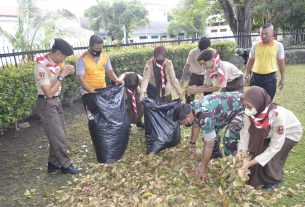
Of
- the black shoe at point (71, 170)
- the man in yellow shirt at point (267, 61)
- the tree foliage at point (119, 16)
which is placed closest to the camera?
the black shoe at point (71, 170)

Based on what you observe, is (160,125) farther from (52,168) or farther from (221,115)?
(52,168)

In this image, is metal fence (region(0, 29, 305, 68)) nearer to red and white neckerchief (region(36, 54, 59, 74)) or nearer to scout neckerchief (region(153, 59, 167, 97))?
red and white neckerchief (region(36, 54, 59, 74))

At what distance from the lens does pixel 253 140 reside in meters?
3.23

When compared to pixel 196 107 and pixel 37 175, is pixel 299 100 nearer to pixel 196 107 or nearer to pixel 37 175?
pixel 196 107

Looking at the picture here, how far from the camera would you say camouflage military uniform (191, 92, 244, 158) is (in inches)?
126

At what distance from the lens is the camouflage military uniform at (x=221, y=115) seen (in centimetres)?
319

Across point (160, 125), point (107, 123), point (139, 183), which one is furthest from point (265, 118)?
point (107, 123)

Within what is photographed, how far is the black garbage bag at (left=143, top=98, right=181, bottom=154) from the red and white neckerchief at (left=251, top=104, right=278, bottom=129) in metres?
1.18

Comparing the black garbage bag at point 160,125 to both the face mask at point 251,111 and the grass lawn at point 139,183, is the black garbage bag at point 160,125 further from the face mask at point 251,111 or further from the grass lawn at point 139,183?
the face mask at point 251,111

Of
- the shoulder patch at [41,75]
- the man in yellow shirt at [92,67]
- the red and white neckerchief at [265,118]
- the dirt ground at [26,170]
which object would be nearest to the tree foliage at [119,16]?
the dirt ground at [26,170]

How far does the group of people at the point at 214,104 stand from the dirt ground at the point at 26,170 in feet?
0.80

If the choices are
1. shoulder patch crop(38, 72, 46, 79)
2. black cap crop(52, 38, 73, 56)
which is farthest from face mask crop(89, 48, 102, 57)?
shoulder patch crop(38, 72, 46, 79)

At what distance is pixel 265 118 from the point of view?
3020 mm

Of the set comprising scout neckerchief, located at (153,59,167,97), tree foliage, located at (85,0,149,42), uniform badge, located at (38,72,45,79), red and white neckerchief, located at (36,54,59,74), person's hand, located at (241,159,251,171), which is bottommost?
person's hand, located at (241,159,251,171)
